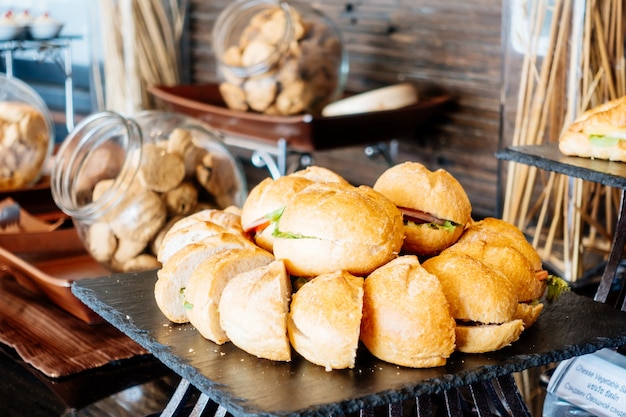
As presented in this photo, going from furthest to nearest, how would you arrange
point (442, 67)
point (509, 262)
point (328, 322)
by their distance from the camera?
point (442, 67)
point (509, 262)
point (328, 322)

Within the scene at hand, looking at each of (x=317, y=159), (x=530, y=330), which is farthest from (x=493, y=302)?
(x=317, y=159)

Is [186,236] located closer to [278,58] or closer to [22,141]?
[22,141]

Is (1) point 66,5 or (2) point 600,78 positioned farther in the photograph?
(1) point 66,5

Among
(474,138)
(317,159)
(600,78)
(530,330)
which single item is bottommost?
(317,159)

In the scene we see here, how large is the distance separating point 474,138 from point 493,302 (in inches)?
66.5

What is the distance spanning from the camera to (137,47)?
10.2 ft

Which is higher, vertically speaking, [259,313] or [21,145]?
[259,313]

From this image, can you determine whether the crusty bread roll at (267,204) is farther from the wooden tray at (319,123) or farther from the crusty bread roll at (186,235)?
the wooden tray at (319,123)

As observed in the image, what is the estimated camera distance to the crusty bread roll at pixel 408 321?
76cm

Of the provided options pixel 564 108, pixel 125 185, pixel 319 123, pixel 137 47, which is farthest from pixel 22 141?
pixel 137 47

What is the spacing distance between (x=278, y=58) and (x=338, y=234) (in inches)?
58.9

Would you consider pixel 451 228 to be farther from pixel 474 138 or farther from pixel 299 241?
pixel 474 138

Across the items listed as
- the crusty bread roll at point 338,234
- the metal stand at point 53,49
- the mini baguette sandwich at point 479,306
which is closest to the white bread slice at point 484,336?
the mini baguette sandwich at point 479,306

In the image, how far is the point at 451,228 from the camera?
2.95 feet
